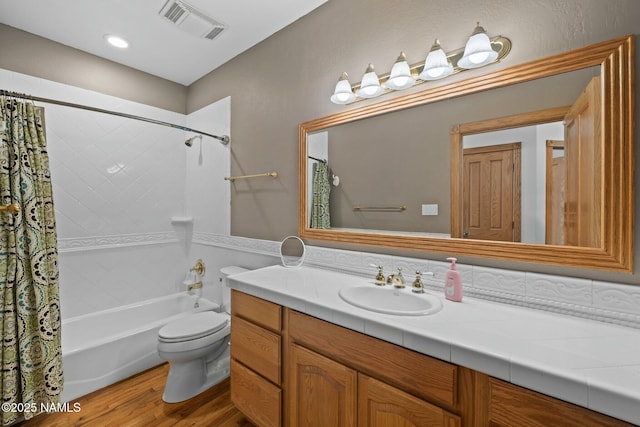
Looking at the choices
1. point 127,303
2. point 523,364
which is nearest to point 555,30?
point 523,364

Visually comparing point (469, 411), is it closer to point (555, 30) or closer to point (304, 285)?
point (304, 285)

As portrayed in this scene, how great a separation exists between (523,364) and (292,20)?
2244 millimetres

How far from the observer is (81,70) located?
2.28 meters

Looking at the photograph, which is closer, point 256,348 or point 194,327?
point 256,348

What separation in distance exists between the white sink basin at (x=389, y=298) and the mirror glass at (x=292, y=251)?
59 cm

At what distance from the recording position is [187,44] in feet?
7.22

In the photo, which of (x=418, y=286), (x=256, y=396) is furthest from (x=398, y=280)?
(x=256, y=396)

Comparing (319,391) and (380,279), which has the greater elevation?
(380,279)

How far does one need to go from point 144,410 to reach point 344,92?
2278mm

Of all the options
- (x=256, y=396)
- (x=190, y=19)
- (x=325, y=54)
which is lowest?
(x=256, y=396)

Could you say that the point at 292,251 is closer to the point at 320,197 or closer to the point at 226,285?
the point at 320,197

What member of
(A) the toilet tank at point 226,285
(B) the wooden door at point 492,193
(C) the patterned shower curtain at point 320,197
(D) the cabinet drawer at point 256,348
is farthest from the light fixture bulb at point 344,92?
(A) the toilet tank at point 226,285

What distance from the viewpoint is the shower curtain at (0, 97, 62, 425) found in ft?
5.00

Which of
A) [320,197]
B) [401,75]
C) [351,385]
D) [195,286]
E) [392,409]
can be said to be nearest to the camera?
[392,409]
